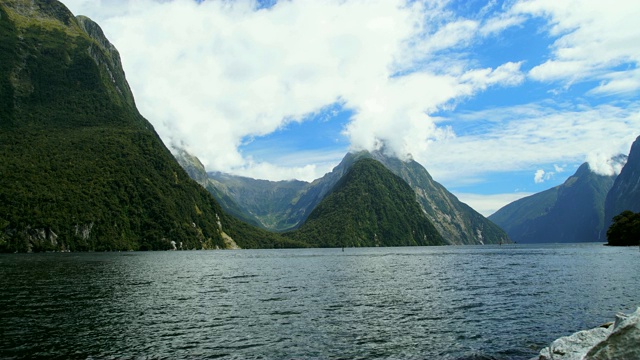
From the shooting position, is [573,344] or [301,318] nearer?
[573,344]

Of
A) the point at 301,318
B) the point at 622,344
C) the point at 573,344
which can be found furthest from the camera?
the point at 301,318

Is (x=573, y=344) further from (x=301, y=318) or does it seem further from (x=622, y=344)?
(x=301, y=318)

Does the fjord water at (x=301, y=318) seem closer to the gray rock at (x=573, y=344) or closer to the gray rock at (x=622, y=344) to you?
the gray rock at (x=573, y=344)

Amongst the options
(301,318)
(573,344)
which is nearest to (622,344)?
(573,344)

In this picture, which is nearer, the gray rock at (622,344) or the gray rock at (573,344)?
the gray rock at (622,344)

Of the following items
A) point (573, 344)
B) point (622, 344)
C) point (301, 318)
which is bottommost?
point (301, 318)

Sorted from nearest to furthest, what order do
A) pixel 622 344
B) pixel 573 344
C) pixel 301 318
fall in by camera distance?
pixel 622 344
pixel 573 344
pixel 301 318

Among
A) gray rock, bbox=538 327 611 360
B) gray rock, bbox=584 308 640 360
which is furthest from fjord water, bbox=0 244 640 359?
gray rock, bbox=584 308 640 360

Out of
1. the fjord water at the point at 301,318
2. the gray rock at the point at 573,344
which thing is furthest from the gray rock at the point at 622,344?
the fjord water at the point at 301,318

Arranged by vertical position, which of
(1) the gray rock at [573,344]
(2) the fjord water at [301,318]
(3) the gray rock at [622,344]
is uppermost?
(3) the gray rock at [622,344]

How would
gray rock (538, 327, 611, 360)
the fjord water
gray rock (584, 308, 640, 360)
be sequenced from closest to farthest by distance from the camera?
gray rock (584, 308, 640, 360), gray rock (538, 327, 611, 360), the fjord water

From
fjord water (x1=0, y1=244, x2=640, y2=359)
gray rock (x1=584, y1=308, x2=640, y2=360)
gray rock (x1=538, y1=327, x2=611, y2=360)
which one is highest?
gray rock (x1=584, y1=308, x2=640, y2=360)

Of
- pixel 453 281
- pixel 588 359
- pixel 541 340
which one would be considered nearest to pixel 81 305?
pixel 541 340

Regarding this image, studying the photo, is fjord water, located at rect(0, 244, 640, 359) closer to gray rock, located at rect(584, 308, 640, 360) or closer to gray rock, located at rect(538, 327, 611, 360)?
gray rock, located at rect(538, 327, 611, 360)
